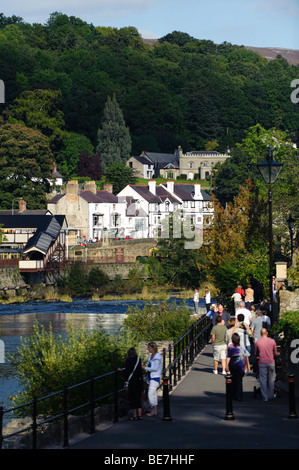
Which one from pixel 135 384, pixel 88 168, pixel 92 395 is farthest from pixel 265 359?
pixel 88 168

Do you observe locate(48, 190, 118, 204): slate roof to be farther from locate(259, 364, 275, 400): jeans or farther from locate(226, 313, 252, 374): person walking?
locate(259, 364, 275, 400): jeans

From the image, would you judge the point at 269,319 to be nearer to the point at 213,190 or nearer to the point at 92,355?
the point at 92,355

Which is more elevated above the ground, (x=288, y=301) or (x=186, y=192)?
(x=186, y=192)

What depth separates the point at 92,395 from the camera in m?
16.9

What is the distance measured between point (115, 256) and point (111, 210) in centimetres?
1746

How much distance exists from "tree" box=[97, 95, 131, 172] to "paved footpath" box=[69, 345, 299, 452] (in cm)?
14216

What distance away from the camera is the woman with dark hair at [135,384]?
18188 mm

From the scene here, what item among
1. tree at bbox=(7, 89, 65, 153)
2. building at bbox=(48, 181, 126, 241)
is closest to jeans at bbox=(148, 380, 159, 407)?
building at bbox=(48, 181, 126, 241)

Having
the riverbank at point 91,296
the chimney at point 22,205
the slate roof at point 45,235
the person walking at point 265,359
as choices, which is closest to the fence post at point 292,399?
the person walking at point 265,359

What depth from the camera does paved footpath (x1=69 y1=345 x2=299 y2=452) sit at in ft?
50.4

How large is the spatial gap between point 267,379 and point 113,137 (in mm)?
147940

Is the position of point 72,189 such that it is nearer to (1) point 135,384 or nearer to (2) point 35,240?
(2) point 35,240

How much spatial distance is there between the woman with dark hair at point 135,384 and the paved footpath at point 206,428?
261 mm

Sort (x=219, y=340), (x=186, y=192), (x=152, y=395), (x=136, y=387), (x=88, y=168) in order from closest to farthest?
1. (x=136, y=387)
2. (x=152, y=395)
3. (x=219, y=340)
4. (x=186, y=192)
5. (x=88, y=168)
